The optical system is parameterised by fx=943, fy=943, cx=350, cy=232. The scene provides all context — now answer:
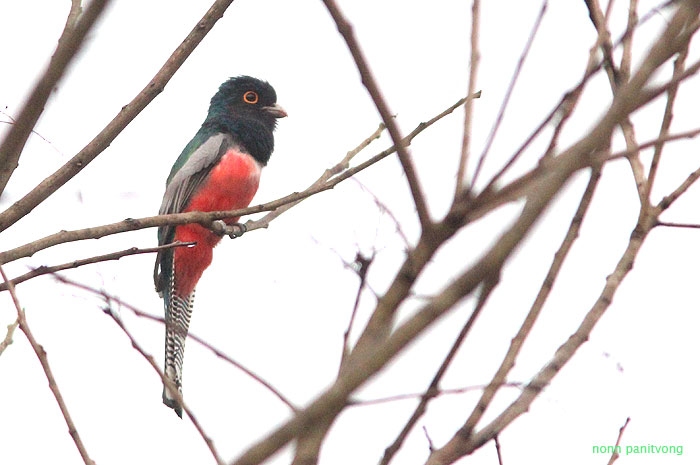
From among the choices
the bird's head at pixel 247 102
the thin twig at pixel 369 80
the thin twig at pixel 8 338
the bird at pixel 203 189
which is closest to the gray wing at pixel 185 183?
the bird at pixel 203 189

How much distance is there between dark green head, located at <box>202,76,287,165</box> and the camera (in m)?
8.55

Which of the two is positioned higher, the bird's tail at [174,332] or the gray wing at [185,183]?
the gray wing at [185,183]

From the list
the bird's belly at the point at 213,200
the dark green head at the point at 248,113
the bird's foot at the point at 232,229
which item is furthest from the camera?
the dark green head at the point at 248,113

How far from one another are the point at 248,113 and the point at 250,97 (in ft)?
0.87

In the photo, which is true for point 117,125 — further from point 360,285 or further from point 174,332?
point 174,332

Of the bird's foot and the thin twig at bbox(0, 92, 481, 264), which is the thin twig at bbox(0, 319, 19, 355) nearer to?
the thin twig at bbox(0, 92, 481, 264)

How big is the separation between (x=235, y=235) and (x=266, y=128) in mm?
2200

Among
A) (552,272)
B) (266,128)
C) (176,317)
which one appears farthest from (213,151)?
(552,272)

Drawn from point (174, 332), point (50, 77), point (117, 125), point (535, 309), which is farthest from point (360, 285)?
point (174, 332)

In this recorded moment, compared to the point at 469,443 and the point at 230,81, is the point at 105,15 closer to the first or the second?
the point at 469,443

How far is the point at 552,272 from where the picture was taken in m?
2.36

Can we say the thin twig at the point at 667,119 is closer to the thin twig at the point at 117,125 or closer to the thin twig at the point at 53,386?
the thin twig at the point at 53,386

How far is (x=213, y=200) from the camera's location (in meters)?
8.17

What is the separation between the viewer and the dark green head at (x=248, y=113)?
855cm
